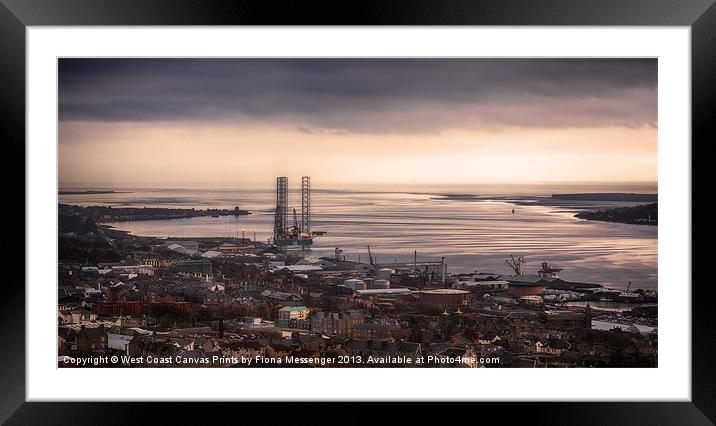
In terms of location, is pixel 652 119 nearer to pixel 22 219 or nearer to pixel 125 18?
pixel 125 18

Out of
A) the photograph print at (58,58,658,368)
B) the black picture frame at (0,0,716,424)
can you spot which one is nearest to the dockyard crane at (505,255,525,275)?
the photograph print at (58,58,658,368)

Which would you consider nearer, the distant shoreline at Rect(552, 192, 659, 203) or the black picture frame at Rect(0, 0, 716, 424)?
the black picture frame at Rect(0, 0, 716, 424)

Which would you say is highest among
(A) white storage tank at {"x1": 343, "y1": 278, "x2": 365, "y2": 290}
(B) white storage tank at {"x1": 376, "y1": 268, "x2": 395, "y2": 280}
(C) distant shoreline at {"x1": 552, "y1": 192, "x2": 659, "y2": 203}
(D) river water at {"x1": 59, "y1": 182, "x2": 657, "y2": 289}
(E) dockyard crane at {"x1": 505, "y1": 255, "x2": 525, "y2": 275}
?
(C) distant shoreline at {"x1": 552, "y1": 192, "x2": 659, "y2": 203}

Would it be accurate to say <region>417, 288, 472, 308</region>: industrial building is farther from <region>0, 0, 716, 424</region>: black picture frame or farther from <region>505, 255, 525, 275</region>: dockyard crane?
<region>0, 0, 716, 424</region>: black picture frame

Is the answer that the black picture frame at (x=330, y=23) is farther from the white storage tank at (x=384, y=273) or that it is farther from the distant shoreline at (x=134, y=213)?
the white storage tank at (x=384, y=273)

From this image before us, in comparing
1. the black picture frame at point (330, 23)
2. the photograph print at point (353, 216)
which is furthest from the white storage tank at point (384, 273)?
the black picture frame at point (330, 23)
